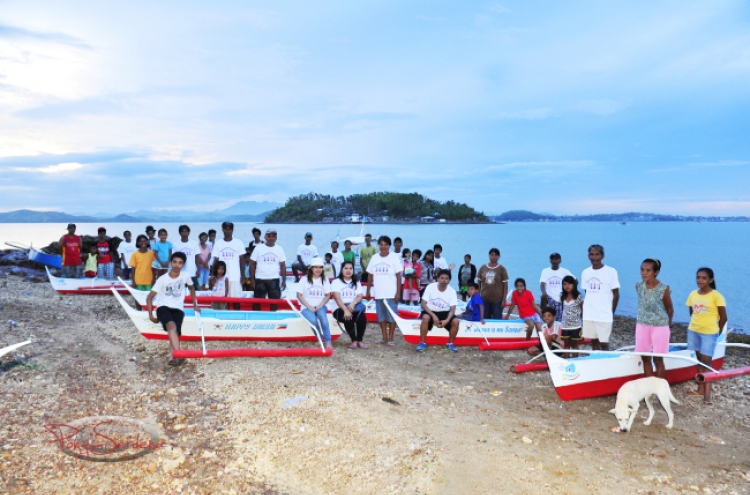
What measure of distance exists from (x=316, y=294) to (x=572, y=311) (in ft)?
12.9

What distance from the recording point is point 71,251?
13.0 meters

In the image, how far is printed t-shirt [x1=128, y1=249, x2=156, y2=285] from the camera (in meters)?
9.52

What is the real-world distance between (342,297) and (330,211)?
405 ft

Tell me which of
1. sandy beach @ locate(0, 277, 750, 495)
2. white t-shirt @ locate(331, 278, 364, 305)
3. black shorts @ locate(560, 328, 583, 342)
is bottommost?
sandy beach @ locate(0, 277, 750, 495)

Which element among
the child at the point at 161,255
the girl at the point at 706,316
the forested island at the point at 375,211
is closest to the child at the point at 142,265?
the child at the point at 161,255

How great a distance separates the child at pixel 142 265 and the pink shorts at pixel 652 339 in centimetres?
867

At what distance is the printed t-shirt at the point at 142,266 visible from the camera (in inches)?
375

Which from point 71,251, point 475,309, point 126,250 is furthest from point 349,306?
point 71,251

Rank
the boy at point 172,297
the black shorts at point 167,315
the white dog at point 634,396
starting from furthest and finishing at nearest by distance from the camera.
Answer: the black shorts at point 167,315
the boy at point 172,297
the white dog at point 634,396

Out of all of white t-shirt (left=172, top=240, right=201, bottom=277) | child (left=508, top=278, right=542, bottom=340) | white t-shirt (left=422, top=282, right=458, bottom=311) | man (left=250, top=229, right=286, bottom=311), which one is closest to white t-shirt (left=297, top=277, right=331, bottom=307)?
man (left=250, top=229, right=286, bottom=311)

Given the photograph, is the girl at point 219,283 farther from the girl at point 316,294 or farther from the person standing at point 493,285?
the person standing at point 493,285

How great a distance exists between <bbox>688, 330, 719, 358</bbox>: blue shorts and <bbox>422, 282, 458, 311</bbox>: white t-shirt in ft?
11.0

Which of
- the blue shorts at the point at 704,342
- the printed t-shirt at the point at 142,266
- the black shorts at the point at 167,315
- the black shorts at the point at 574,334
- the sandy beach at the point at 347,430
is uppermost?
the printed t-shirt at the point at 142,266

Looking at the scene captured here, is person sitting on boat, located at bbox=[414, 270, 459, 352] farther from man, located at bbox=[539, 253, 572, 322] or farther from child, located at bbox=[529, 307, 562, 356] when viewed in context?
man, located at bbox=[539, 253, 572, 322]
